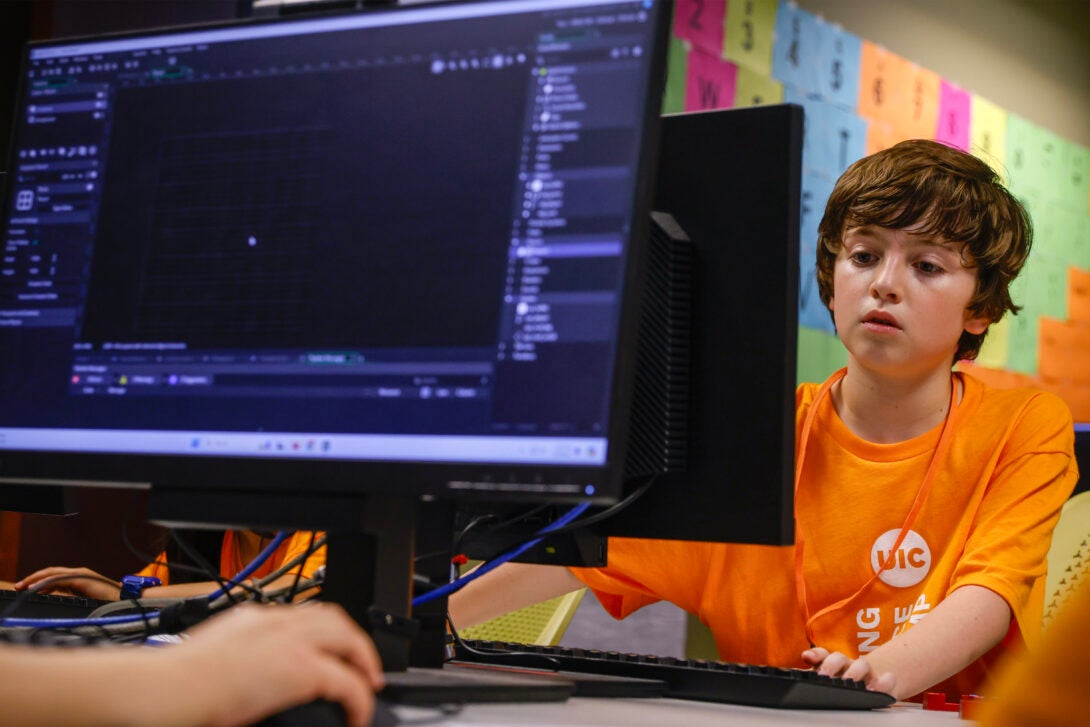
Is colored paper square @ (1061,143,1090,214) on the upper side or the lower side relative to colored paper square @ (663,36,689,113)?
upper

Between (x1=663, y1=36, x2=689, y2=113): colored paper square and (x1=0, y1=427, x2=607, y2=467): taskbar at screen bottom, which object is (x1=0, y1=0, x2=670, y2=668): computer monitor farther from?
(x1=663, y1=36, x2=689, y2=113): colored paper square

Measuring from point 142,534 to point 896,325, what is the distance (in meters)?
1.50

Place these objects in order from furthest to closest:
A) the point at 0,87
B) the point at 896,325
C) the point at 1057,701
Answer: the point at 0,87, the point at 896,325, the point at 1057,701

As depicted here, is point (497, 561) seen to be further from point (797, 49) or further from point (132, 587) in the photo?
point (797, 49)

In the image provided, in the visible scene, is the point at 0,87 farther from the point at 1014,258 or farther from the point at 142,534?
the point at 1014,258

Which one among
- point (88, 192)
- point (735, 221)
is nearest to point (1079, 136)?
point (735, 221)

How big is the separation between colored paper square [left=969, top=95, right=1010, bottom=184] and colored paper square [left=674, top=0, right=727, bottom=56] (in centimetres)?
90

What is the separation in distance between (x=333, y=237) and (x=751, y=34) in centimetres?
184

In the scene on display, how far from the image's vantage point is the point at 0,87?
241 centimetres

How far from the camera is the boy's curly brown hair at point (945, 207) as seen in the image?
1351 mm

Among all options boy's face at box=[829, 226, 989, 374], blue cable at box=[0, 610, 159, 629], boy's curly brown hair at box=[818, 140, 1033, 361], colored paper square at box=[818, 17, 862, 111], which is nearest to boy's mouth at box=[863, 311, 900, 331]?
boy's face at box=[829, 226, 989, 374]

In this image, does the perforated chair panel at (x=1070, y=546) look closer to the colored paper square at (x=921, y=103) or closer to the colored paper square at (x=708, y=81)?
the colored paper square at (x=708, y=81)

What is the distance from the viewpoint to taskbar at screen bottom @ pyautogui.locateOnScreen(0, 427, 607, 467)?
715 millimetres

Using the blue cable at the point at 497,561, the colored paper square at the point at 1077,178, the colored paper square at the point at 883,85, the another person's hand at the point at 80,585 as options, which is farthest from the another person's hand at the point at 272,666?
the colored paper square at the point at 1077,178
